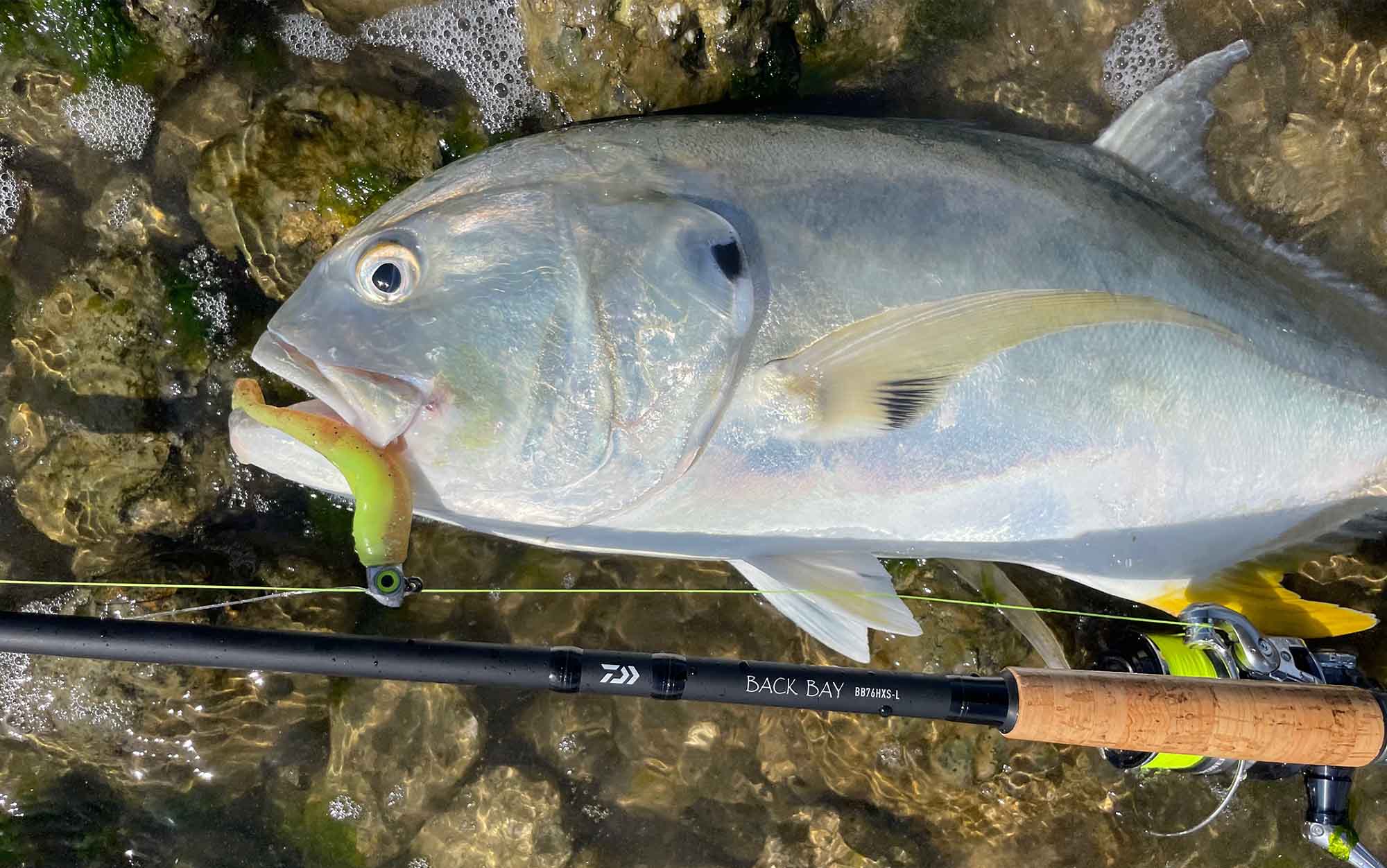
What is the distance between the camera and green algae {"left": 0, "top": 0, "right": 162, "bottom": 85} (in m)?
2.21

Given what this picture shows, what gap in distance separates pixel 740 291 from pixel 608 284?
0.25 m

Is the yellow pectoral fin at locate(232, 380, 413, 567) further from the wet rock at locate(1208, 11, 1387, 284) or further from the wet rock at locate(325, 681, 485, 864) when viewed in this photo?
the wet rock at locate(1208, 11, 1387, 284)

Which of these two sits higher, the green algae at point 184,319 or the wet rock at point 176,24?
Result: the wet rock at point 176,24

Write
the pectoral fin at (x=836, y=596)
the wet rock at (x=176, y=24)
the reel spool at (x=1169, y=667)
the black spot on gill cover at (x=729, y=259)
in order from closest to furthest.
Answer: the black spot on gill cover at (x=729, y=259) → the pectoral fin at (x=836, y=596) → the reel spool at (x=1169, y=667) → the wet rock at (x=176, y=24)

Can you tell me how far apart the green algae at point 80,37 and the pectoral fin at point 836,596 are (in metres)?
2.19

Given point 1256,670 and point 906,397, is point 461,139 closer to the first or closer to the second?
point 906,397

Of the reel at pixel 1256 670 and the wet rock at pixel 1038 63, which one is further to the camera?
the wet rock at pixel 1038 63

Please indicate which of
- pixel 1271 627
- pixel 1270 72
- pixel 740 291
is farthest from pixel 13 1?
pixel 1271 627

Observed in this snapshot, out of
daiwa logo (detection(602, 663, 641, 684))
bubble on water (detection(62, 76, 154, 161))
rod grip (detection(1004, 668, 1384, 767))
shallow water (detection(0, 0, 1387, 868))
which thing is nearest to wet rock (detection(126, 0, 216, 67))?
shallow water (detection(0, 0, 1387, 868))

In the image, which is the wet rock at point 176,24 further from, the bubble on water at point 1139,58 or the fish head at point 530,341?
the bubble on water at point 1139,58

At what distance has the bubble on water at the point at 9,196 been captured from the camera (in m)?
2.28

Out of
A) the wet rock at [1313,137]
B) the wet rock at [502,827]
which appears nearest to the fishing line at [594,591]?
the wet rock at [502,827]

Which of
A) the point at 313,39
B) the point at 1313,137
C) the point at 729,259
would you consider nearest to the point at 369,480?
the point at 729,259

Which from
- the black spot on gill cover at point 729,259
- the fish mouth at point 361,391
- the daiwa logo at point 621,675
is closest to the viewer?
the fish mouth at point 361,391
